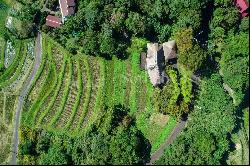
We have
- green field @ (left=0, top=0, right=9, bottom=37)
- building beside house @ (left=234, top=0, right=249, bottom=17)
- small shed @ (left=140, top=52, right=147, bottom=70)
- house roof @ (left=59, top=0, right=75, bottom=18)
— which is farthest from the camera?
green field @ (left=0, top=0, right=9, bottom=37)

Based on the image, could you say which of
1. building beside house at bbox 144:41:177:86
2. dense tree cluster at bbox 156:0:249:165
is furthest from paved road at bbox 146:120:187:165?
building beside house at bbox 144:41:177:86

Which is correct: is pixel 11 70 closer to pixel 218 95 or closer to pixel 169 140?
pixel 169 140

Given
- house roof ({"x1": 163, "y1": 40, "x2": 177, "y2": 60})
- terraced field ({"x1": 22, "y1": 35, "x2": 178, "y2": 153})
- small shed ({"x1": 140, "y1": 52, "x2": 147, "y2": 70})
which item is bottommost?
terraced field ({"x1": 22, "y1": 35, "x2": 178, "y2": 153})

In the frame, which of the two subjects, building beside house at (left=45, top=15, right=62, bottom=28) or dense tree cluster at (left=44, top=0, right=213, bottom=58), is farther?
building beside house at (left=45, top=15, right=62, bottom=28)

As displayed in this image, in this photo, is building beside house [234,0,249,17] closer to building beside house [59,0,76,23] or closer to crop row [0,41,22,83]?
building beside house [59,0,76,23]

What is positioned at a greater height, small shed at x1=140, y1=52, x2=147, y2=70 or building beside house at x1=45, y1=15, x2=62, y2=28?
building beside house at x1=45, y1=15, x2=62, y2=28

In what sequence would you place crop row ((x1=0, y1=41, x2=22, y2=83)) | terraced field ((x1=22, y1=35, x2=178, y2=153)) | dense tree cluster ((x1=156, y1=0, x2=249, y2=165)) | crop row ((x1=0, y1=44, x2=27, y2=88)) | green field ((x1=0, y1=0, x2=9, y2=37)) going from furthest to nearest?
1. green field ((x1=0, y1=0, x2=9, y2=37))
2. crop row ((x1=0, y1=41, x2=22, y2=83))
3. crop row ((x1=0, y1=44, x2=27, y2=88))
4. terraced field ((x1=22, y1=35, x2=178, y2=153))
5. dense tree cluster ((x1=156, y1=0, x2=249, y2=165))

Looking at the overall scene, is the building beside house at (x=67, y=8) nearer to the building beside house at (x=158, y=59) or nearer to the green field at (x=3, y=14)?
the green field at (x=3, y=14)
